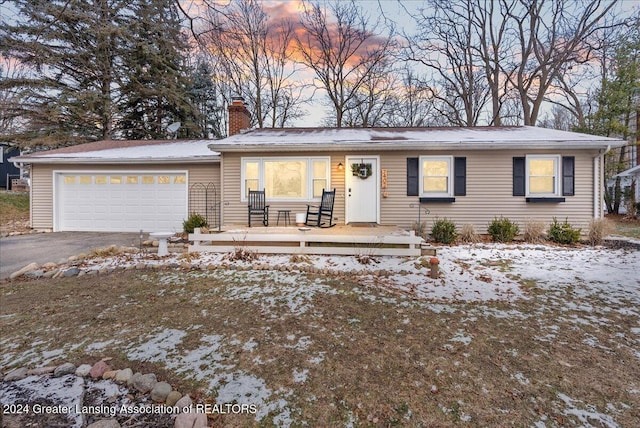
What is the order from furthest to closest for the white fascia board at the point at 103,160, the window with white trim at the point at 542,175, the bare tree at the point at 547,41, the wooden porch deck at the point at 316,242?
A: the bare tree at the point at 547,41, the white fascia board at the point at 103,160, the window with white trim at the point at 542,175, the wooden porch deck at the point at 316,242

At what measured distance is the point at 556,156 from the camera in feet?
25.3

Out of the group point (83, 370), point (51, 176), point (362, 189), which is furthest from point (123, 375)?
point (51, 176)

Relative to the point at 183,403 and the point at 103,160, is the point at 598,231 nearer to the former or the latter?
the point at 183,403

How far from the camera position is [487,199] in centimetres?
794

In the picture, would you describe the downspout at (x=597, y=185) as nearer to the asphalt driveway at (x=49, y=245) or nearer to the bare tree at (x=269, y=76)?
the asphalt driveway at (x=49, y=245)

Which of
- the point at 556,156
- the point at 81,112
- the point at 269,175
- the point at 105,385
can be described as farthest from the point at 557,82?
the point at 81,112

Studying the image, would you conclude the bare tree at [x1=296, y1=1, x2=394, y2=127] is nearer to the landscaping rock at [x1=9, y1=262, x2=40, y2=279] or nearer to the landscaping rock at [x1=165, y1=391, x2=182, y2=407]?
the landscaping rock at [x1=9, y1=262, x2=40, y2=279]

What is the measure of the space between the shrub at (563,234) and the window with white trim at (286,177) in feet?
18.5

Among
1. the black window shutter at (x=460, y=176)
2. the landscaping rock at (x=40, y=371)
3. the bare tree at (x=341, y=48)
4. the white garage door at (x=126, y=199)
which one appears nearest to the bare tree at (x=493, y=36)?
the bare tree at (x=341, y=48)

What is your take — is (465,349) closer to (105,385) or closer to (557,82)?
(105,385)

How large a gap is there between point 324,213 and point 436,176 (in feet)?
10.3

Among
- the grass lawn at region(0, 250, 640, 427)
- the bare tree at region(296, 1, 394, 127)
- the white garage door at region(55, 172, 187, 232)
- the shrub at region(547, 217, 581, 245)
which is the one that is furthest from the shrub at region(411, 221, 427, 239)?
the bare tree at region(296, 1, 394, 127)

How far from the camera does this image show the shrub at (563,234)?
7.12 m

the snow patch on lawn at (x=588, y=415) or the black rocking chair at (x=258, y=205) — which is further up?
the black rocking chair at (x=258, y=205)
